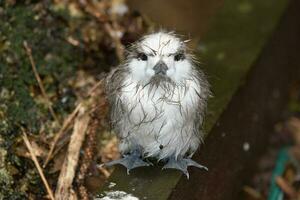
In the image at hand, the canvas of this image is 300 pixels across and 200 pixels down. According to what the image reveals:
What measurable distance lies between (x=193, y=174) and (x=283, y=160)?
3.84 ft

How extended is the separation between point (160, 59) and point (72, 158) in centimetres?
73

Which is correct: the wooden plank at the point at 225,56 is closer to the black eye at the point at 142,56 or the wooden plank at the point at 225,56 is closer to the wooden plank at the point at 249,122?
the wooden plank at the point at 249,122

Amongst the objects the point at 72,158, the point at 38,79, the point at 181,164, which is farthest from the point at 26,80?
the point at 181,164

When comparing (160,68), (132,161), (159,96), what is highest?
(160,68)

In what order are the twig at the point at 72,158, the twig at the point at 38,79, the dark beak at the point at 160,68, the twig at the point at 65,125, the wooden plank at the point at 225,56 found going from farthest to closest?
the twig at the point at 38,79
the twig at the point at 65,125
the twig at the point at 72,158
the wooden plank at the point at 225,56
the dark beak at the point at 160,68

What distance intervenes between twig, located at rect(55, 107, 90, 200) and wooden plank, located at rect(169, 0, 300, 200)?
1.41 feet

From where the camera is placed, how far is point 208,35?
142 inches

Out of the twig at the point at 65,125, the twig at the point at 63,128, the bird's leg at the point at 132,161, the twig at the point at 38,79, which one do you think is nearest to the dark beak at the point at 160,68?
the bird's leg at the point at 132,161

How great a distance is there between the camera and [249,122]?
11.3ft

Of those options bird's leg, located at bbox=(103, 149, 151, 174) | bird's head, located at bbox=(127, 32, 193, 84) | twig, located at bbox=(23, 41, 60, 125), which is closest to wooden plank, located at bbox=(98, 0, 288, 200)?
bird's leg, located at bbox=(103, 149, 151, 174)

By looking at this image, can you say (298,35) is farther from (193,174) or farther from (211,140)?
(193,174)

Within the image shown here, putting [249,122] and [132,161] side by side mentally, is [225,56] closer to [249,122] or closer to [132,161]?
[249,122]

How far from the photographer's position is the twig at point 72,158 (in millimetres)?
2688

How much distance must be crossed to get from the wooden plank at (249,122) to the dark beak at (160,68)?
488mm
